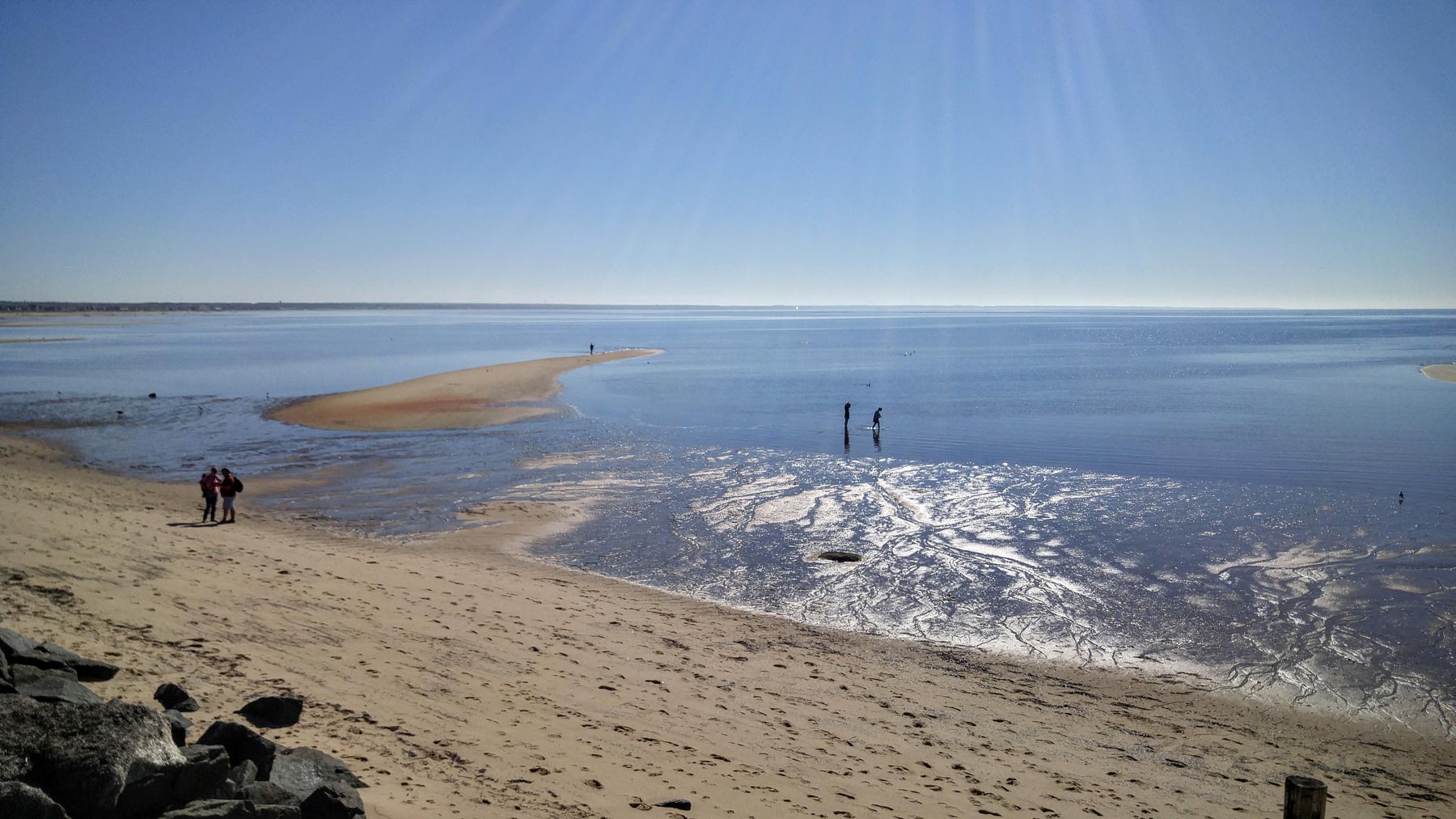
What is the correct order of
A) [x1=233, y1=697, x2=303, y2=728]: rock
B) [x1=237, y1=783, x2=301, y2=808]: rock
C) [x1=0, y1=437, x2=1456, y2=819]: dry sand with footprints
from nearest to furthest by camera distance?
[x1=237, y1=783, x2=301, y2=808]: rock
[x1=233, y1=697, x2=303, y2=728]: rock
[x1=0, y1=437, x2=1456, y2=819]: dry sand with footprints

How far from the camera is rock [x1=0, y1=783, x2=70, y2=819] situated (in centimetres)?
500

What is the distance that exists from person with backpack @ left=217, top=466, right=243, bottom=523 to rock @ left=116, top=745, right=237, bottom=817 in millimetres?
17055

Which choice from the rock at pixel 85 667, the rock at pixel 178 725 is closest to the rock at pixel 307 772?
the rock at pixel 178 725

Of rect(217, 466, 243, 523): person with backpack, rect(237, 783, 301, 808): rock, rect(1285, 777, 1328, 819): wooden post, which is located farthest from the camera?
rect(217, 466, 243, 523): person with backpack

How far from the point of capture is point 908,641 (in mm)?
14641

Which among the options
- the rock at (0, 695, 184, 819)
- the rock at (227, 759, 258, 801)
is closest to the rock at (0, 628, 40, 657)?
the rock at (0, 695, 184, 819)

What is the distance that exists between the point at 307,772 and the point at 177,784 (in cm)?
115

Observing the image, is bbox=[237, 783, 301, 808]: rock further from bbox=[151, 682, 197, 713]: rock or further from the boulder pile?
bbox=[151, 682, 197, 713]: rock

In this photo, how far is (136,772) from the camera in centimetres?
552

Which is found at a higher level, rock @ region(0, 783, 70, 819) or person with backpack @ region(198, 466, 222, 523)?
rock @ region(0, 783, 70, 819)

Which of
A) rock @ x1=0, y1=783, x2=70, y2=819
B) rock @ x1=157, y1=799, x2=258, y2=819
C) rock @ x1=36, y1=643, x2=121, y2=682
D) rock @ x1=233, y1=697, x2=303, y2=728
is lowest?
rock @ x1=233, y1=697, x2=303, y2=728

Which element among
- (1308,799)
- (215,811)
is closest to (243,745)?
(215,811)

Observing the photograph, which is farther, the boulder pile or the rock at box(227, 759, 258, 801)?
the rock at box(227, 759, 258, 801)

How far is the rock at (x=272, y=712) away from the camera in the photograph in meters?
8.45
